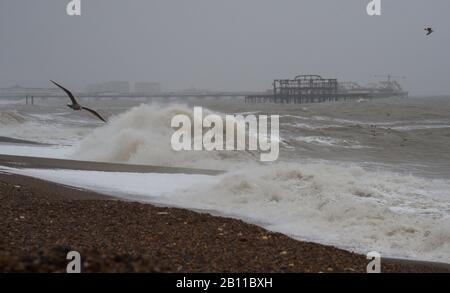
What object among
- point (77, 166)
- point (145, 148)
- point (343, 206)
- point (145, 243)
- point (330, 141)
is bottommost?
point (330, 141)

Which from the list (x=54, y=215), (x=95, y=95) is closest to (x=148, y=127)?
(x=54, y=215)

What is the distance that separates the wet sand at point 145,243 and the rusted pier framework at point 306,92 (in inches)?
4163

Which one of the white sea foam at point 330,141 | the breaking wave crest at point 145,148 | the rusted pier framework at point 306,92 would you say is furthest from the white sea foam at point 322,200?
the rusted pier framework at point 306,92

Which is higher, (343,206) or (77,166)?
(77,166)

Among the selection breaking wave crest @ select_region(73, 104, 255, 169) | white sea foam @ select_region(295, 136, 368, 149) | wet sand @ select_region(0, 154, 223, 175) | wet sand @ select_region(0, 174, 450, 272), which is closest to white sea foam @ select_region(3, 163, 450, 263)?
wet sand @ select_region(0, 154, 223, 175)

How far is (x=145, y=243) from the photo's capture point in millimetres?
6379

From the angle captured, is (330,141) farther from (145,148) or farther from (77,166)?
(77,166)

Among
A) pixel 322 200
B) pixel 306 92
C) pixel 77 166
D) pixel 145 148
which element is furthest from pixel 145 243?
pixel 306 92

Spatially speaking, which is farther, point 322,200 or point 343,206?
point 322,200

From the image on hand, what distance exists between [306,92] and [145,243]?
112170mm

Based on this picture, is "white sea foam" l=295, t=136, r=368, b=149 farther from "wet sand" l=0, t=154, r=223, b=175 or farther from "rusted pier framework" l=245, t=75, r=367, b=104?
"rusted pier framework" l=245, t=75, r=367, b=104

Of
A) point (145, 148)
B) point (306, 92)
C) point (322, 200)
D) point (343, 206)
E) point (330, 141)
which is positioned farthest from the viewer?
point (306, 92)

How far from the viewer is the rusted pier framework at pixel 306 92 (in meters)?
114
